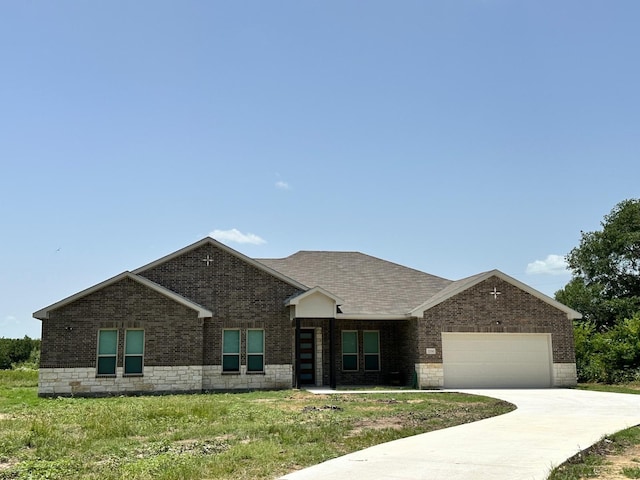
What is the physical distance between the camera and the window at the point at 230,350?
953 inches

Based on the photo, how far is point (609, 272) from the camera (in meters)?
46.8

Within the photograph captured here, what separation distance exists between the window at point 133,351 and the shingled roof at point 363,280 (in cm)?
766

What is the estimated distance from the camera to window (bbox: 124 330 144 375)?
74.5 feet

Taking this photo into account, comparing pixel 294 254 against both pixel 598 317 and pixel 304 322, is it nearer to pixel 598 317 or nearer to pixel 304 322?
pixel 304 322

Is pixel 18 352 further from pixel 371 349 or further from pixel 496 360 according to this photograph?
pixel 496 360

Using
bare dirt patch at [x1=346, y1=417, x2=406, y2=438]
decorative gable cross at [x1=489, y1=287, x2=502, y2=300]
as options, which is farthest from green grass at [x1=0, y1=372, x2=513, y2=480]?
decorative gable cross at [x1=489, y1=287, x2=502, y2=300]

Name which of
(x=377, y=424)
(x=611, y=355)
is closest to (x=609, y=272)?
(x=611, y=355)

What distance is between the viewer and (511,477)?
793 cm

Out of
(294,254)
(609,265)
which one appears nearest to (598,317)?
(609,265)

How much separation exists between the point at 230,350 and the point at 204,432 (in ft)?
40.8

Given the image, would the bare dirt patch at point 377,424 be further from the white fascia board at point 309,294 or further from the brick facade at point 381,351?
the brick facade at point 381,351

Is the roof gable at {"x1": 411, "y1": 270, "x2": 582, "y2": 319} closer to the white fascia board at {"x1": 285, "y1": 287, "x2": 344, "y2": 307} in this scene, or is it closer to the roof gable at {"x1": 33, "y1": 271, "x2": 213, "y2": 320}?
the white fascia board at {"x1": 285, "y1": 287, "x2": 344, "y2": 307}

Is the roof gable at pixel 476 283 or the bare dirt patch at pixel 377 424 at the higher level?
the roof gable at pixel 476 283

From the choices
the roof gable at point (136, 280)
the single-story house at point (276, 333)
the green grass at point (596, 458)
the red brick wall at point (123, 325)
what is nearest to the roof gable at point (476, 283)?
the single-story house at point (276, 333)
